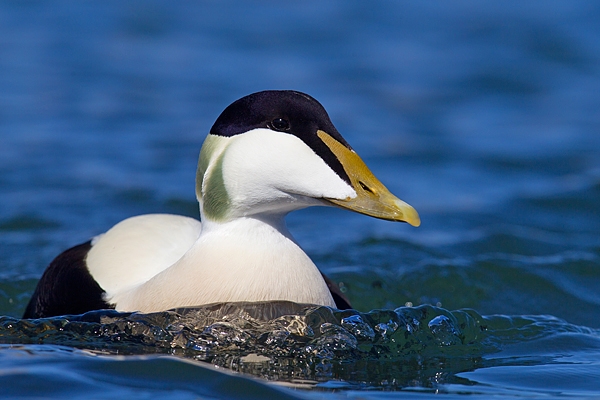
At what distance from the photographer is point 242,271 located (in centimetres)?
373

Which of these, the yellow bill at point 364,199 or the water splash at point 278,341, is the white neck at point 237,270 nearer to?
the water splash at point 278,341

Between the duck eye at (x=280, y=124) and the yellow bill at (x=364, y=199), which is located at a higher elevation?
the duck eye at (x=280, y=124)

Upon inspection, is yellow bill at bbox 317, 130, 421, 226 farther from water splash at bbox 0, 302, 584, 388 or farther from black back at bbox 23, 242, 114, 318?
Result: black back at bbox 23, 242, 114, 318

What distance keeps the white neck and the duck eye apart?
40 centimetres

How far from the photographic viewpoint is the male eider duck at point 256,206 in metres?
3.54

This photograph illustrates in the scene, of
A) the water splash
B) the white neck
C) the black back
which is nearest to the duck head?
the white neck

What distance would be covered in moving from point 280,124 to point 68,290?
131 cm

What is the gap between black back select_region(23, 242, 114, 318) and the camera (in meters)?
4.07

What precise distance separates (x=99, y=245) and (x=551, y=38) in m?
8.19

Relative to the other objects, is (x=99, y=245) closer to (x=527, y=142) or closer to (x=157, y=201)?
(x=157, y=201)

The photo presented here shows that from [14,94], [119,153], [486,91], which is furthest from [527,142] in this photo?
[14,94]

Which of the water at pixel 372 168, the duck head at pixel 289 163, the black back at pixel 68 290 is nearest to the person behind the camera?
the duck head at pixel 289 163

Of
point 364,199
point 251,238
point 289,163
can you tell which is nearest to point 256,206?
point 251,238

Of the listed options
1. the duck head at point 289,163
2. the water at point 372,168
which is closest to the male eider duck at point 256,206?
the duck head at point 289,163
